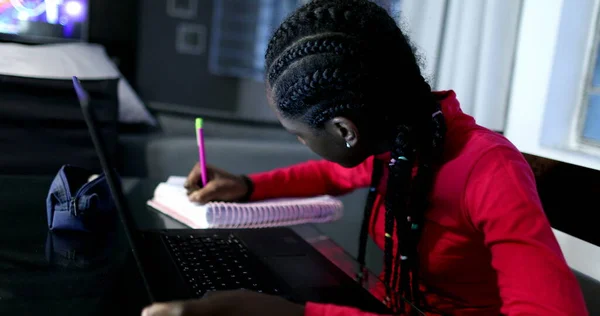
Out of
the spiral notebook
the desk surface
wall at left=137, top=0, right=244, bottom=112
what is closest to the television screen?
wall at left=137, top=0, right=244, bottom=112

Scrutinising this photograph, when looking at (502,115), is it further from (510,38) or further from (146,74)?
(146,74)

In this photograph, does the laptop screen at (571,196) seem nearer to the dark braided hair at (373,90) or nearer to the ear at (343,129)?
the dark braided hair at (373,90)

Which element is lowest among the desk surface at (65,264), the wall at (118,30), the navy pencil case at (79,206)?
the desk surface at (65,264)

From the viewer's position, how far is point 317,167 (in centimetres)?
119

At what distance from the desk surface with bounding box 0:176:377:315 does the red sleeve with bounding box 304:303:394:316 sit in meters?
0.18

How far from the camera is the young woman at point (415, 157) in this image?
620mm

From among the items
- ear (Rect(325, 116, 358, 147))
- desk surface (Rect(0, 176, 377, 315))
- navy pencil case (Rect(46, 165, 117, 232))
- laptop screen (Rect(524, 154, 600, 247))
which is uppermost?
ear (Rect(325, 116, 358, 147))

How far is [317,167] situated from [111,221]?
0.45 m

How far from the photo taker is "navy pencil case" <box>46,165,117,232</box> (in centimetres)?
85

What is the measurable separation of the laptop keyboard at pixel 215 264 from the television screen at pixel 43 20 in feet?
4.48

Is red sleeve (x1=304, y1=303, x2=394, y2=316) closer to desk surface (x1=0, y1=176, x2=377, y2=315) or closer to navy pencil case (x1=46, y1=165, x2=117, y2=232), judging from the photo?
desk surface (x1=0, y1=176, x2=377, y2=315)

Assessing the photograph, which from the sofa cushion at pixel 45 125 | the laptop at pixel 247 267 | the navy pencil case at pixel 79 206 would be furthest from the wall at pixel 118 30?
the laptop at pixel 247 267

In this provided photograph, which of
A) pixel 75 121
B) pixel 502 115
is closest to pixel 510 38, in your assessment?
pixel 502 115

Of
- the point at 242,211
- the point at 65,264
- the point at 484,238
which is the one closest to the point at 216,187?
the point at 242,211
